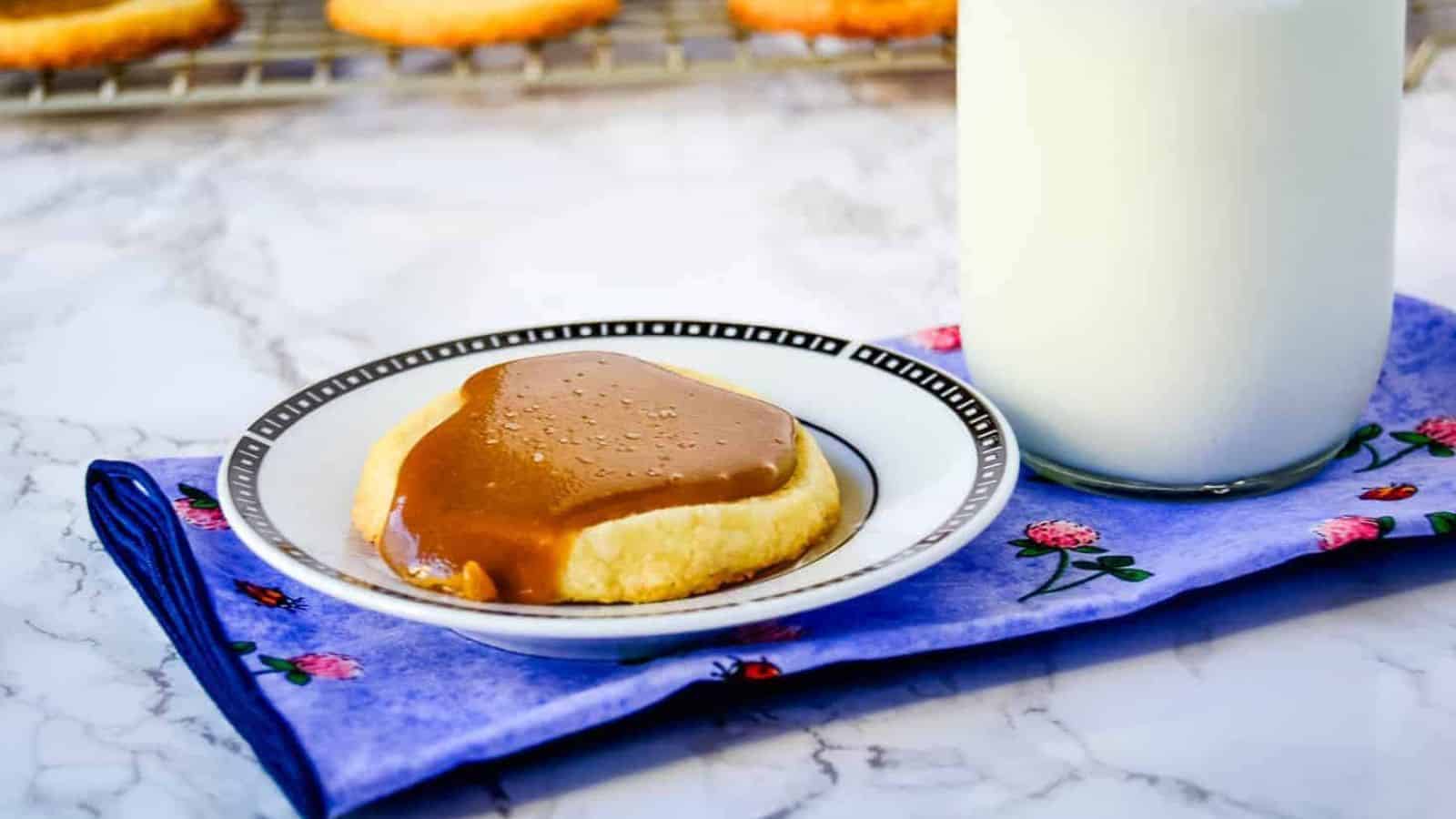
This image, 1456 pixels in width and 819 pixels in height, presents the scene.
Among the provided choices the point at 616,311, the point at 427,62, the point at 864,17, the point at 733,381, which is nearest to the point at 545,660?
the point at 733,381

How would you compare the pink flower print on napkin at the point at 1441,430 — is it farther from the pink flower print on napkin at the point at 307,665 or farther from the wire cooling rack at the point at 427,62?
the wire cooling rack at the point at 427,62

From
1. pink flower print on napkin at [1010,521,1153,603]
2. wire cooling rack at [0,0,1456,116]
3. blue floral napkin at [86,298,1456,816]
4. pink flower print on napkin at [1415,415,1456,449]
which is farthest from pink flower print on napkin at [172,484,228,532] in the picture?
wire cooling rack at [0,0,1456,116]

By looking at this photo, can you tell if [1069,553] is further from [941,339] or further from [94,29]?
[94,29]

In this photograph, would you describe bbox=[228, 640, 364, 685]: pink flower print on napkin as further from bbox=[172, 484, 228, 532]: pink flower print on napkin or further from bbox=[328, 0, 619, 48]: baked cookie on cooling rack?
bbox=[328, 0, 619, 48]: baked cookie on cooling rack

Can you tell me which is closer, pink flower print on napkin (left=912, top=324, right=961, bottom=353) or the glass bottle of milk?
the glass bottle of milk

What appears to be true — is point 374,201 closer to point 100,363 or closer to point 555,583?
point 100,363

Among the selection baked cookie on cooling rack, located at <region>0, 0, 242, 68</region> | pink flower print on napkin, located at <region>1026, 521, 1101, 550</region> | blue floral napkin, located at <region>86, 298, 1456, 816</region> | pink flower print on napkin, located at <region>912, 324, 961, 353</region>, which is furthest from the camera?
baked cookie on cooling rack, located at <region>0, 0, 242, 68</region>
